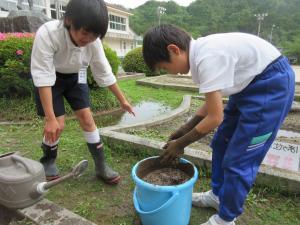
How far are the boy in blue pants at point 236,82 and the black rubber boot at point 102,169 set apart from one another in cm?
98

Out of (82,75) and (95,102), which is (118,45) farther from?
(82,75)

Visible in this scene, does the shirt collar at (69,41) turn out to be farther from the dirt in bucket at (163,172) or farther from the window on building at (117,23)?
the window on building at (117,23)

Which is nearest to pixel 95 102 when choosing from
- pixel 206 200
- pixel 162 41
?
pixel 206 200

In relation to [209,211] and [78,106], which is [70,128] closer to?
[78,106]

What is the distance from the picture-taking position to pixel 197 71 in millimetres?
1703

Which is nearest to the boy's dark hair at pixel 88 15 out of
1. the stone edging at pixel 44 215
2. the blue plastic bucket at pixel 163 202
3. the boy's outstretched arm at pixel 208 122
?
the boy's outstretched arm at pixel 208 122

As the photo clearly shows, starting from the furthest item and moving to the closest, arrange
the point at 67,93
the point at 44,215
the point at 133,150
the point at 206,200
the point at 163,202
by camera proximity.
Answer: the point at 133,150
the point at 67,93
the point at 206,200
the point at 44,215
the point at 163,202

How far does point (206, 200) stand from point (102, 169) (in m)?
0.98

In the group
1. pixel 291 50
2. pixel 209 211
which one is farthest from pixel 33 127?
pixel 291 50

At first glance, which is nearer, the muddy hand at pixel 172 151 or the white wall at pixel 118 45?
the muddy hand at pixel 172 151

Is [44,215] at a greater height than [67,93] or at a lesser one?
lesser

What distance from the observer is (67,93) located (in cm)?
265

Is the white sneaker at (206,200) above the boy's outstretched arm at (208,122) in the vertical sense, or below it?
below

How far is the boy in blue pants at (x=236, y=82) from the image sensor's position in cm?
164
